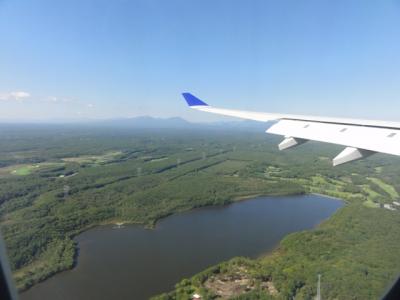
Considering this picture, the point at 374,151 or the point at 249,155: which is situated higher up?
the point at 374,151

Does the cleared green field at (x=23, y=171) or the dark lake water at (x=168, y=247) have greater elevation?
the cleared green field at (x=23, y=171)

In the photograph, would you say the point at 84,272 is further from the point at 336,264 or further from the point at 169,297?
the point at 336,264

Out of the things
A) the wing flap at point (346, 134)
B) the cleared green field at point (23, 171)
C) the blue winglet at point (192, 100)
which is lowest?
the cleared green field at point (23, 171)

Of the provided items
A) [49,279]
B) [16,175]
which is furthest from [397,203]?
[16,175]

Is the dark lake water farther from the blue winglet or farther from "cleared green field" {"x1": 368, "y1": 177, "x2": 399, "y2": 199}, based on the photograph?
the blue winglet

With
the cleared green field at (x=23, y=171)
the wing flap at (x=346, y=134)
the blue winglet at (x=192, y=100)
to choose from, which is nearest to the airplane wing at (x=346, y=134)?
the wing flap at (x=346, y=134)

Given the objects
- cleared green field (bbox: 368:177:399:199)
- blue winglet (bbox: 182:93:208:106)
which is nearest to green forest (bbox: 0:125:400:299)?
cleared green field (bbox: 368:177:399:199)

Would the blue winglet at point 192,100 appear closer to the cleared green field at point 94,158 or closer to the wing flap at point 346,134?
the wing flap at point 346,134
